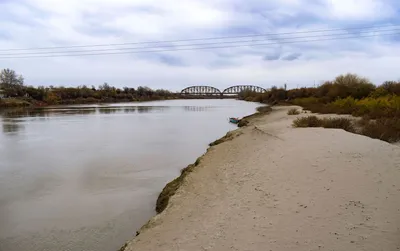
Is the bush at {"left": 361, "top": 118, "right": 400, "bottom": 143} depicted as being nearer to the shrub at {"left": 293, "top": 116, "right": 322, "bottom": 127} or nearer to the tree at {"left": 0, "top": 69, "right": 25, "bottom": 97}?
the shrub at {"left": 293, "top": 116, "right": 322, "bottom": 127}

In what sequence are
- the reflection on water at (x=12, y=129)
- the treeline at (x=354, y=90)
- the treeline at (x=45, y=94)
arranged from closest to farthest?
the reflection on water at (x=12, y=129) → the treeline at (x=354, y=90) → the treeline at (x=45, y=94)

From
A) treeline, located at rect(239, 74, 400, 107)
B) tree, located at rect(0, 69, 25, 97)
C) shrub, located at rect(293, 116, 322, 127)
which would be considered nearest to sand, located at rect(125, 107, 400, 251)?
shrub, located at rect(293, 116, 322, 127)

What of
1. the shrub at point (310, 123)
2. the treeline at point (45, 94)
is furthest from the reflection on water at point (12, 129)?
the treeline at point (45, 94)

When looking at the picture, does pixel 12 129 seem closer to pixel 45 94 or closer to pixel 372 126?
pixel 372 126

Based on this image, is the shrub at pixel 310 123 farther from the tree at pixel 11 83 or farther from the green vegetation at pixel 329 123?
the tree at pixel 11 83

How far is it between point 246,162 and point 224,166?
2.23ft

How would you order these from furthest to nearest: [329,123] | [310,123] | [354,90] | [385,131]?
[354,90] → [310,123] → [329,123] → [385,131]

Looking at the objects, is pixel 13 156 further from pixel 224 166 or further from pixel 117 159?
pixel 224 166

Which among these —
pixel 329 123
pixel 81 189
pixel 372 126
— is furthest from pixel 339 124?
pixel 81 189

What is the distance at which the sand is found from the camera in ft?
13.7

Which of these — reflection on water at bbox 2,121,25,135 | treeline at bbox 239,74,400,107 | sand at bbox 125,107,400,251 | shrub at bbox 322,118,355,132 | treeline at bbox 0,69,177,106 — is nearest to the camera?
sand at bbox 125,107,400,251

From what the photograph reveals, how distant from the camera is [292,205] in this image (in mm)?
5195

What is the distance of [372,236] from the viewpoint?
4047 millimetres

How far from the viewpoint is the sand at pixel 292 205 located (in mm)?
4184
